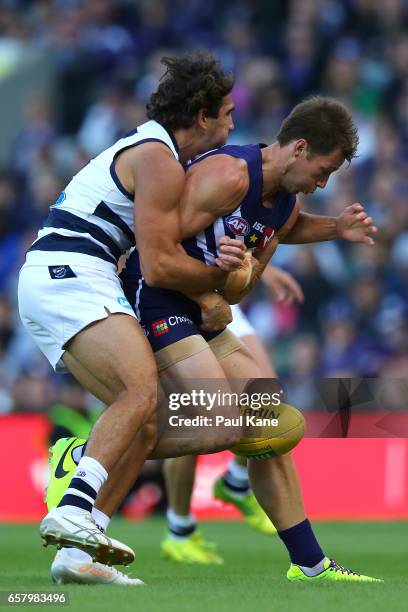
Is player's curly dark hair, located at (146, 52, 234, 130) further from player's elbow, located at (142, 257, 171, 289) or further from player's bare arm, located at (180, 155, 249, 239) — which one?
player's elbow, located at (142, 257, 171, 289)

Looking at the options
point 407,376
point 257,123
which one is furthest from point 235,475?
point 257,123

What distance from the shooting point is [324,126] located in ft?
21.0

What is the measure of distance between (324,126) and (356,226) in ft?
2.37

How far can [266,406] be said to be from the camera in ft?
21.4

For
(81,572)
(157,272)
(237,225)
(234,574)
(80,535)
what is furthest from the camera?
(234,574)

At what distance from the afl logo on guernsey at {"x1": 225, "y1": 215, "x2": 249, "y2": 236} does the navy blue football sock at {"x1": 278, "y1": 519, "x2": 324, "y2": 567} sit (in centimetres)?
142

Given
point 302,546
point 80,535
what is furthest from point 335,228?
point 80,535

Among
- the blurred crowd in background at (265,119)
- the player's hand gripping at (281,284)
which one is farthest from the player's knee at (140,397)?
the blurred crowd in background at (265,119)

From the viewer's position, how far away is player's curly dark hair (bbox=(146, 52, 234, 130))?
6.59m

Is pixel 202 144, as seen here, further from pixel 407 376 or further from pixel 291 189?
pixel 407 376

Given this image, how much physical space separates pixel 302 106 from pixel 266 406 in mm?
1454

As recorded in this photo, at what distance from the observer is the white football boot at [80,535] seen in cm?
573

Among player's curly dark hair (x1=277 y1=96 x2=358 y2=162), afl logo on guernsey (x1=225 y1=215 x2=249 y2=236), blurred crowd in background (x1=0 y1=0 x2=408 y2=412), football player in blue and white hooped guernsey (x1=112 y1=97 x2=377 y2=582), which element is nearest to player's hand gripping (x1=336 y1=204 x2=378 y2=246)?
football player in blue and white hooped guernsey (x1=112 y1=97 x2=377 y2=582)

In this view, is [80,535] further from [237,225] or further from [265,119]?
[265,119]
